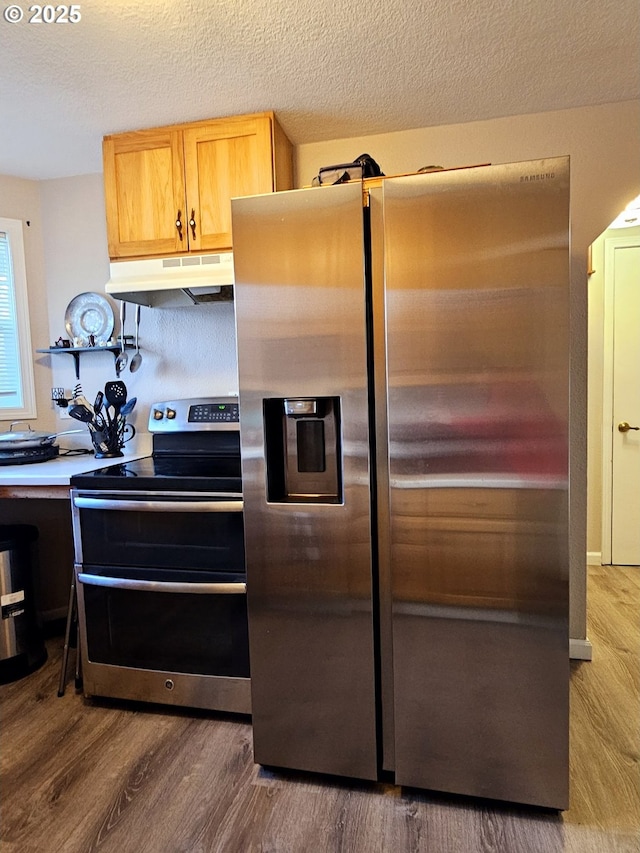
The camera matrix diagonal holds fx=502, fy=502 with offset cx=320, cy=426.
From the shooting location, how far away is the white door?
3.24 meters

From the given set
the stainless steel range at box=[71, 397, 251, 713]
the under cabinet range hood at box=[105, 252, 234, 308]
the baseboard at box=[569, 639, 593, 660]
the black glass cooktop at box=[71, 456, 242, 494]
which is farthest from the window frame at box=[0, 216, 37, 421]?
the baseboard at box=[569, 639, 593, 660]

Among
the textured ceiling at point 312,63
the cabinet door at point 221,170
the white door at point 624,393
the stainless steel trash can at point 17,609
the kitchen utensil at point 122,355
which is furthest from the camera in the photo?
the white door at point 624,393

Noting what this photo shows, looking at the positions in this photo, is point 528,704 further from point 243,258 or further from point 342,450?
point 243,258

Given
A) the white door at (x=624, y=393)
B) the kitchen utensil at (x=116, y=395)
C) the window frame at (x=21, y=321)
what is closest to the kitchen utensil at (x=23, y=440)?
the kitchen utensil at (x=116, y=395)

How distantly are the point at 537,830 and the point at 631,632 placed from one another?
4.63 ft

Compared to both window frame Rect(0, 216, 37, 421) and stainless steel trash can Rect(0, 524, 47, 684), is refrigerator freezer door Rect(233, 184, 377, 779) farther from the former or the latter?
window frame Rect(0, 216, 37, 421)

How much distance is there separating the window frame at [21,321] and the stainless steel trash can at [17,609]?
707mm

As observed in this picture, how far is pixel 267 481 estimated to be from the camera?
5.07 feet

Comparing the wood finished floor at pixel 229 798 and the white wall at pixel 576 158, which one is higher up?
the white wall at pixel 576 158

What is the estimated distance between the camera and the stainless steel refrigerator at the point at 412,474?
1332mm

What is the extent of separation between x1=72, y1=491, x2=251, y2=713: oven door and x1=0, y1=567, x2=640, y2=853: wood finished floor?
0.52ft

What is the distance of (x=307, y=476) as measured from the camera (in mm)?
1592

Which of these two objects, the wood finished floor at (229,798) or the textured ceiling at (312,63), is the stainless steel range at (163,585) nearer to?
the wood finished floor at (229,798)

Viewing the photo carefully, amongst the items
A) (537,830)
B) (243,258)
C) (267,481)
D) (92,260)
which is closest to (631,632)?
(537,830)
